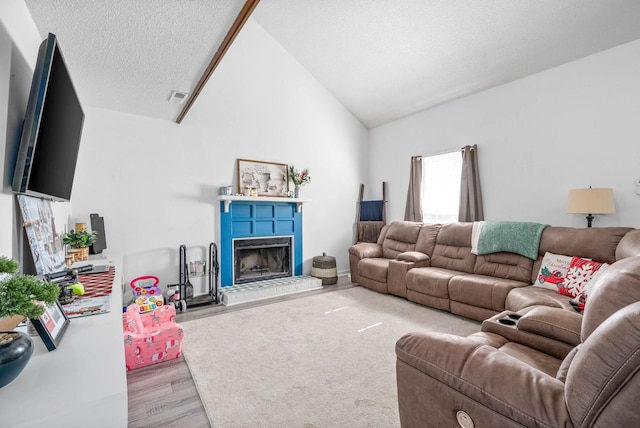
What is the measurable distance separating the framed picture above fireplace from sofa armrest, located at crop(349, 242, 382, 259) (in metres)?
1.47

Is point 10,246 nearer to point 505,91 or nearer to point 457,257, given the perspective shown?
point 457,257

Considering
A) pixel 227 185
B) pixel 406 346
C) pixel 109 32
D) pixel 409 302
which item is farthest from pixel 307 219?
pixel 406 346

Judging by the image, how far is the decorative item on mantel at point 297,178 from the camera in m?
4.88

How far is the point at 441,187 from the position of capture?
4.73 m

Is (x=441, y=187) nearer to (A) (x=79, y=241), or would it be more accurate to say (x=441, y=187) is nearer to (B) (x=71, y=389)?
(A) (x=79, y=241)

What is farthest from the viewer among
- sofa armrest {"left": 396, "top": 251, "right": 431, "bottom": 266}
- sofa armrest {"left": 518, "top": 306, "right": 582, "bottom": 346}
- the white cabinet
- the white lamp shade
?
sofa armrest {"left": 396, "top": 251, "right": 431, "bottom": 266}

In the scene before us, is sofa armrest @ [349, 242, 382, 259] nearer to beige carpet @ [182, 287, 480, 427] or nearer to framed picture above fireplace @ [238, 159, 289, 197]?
beige carpet @ [182, 287, 480, 427]

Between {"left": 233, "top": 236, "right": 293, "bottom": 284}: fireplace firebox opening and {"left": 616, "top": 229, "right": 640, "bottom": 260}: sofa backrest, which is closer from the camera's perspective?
{"left": 616, "top": 229, "right": 640, "bottom": 260}: sofa backrest

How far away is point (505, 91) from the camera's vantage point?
399 cm

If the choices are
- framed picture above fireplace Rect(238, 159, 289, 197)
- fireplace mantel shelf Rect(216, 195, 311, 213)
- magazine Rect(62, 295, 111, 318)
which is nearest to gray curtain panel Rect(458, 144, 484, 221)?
fireplace mantel shelf Rect(216, 195, 311, 213)

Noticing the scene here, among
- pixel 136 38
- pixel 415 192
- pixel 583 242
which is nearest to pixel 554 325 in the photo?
pixel 583 242

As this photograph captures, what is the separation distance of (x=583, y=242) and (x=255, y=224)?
3943 mm

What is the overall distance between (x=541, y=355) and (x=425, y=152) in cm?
389

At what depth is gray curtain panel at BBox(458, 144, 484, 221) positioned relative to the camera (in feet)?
13.8
